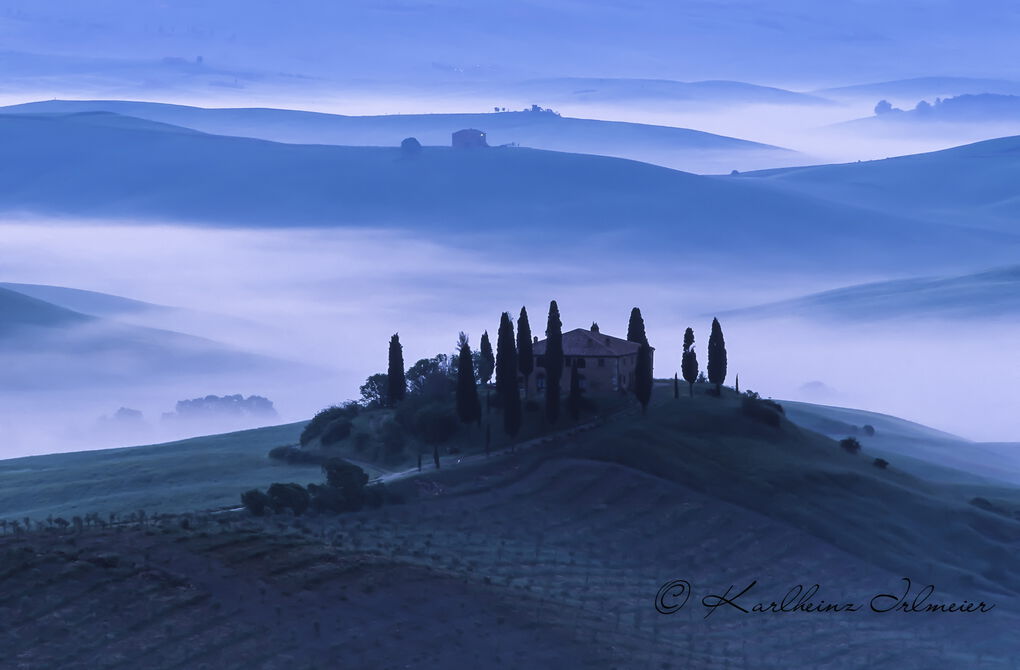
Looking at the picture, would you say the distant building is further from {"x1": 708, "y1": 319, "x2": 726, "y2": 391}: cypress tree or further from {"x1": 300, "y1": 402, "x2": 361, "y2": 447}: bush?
{"x1": 300, "y1": 402, "x2": 361, "y2": 447}: bush

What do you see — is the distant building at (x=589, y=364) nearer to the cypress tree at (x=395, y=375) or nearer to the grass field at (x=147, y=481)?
the cypress tree at (x=395, y=375)

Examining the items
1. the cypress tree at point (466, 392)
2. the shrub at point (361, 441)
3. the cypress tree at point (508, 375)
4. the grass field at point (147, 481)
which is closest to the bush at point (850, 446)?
the cypress tree at point (508, 375)

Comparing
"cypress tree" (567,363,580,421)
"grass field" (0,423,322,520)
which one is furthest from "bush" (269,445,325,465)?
"cypress tree" (567,363,580,421)

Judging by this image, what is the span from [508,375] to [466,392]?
10.5 ft

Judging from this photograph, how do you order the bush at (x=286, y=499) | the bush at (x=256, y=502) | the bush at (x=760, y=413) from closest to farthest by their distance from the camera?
the bush at (x=256, y=502), the bush at (x=286, y=499), the bush at (x=760, y=413)

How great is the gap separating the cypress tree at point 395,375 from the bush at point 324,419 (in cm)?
316

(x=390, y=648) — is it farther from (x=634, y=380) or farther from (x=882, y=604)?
(x=634, y=380)

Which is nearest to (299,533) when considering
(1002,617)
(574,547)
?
(574,547)

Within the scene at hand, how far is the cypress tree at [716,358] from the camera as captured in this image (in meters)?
107

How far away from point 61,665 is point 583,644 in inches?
822

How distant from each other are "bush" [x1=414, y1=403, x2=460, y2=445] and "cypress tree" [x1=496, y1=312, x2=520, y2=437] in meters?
4.09

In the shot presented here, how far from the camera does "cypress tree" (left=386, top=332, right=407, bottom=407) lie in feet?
339

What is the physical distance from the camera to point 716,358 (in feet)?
352

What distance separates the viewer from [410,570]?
61281mm
